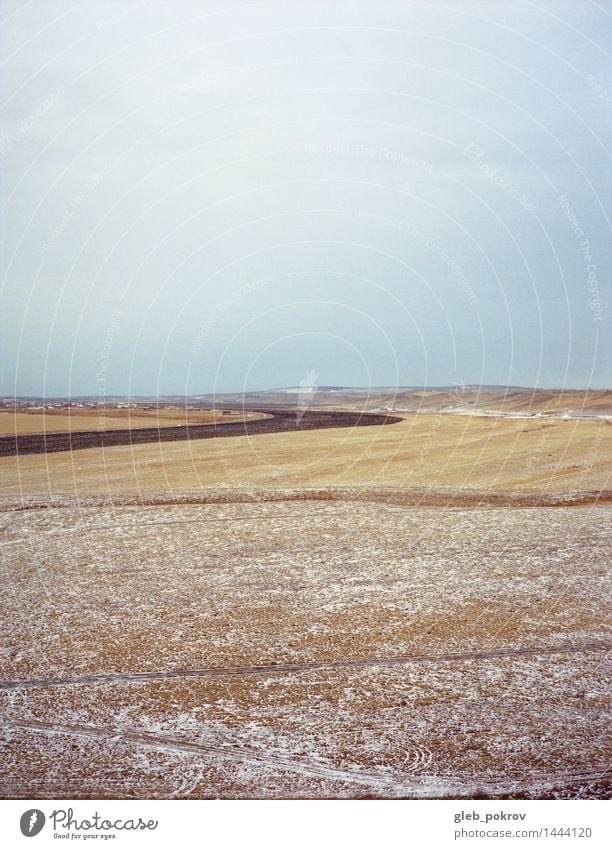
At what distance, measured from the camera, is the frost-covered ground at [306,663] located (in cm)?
720

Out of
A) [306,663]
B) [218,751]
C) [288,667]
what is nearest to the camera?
[218,751]

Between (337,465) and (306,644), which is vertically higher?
(337,465)

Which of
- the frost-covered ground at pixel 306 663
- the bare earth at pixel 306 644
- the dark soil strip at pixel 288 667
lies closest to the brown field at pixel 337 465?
the bare earth at pixel 306 644

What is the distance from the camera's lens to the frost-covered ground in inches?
283

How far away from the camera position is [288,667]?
9.88 m

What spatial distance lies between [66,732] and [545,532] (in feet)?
43.6

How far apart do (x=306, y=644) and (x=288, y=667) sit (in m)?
0.94

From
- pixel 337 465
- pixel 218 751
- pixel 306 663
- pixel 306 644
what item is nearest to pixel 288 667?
pixel 306 663

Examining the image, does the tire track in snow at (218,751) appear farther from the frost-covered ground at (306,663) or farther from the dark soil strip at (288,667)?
the dark soil strip at (288,667)

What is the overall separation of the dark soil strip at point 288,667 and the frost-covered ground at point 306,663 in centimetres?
4

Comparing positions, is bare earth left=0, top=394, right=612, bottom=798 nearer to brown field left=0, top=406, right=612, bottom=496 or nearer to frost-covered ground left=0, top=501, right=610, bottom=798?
frost-covered ground left=0, top=501, right=610, bottom=798

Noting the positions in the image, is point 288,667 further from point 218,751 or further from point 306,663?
point 218,751
